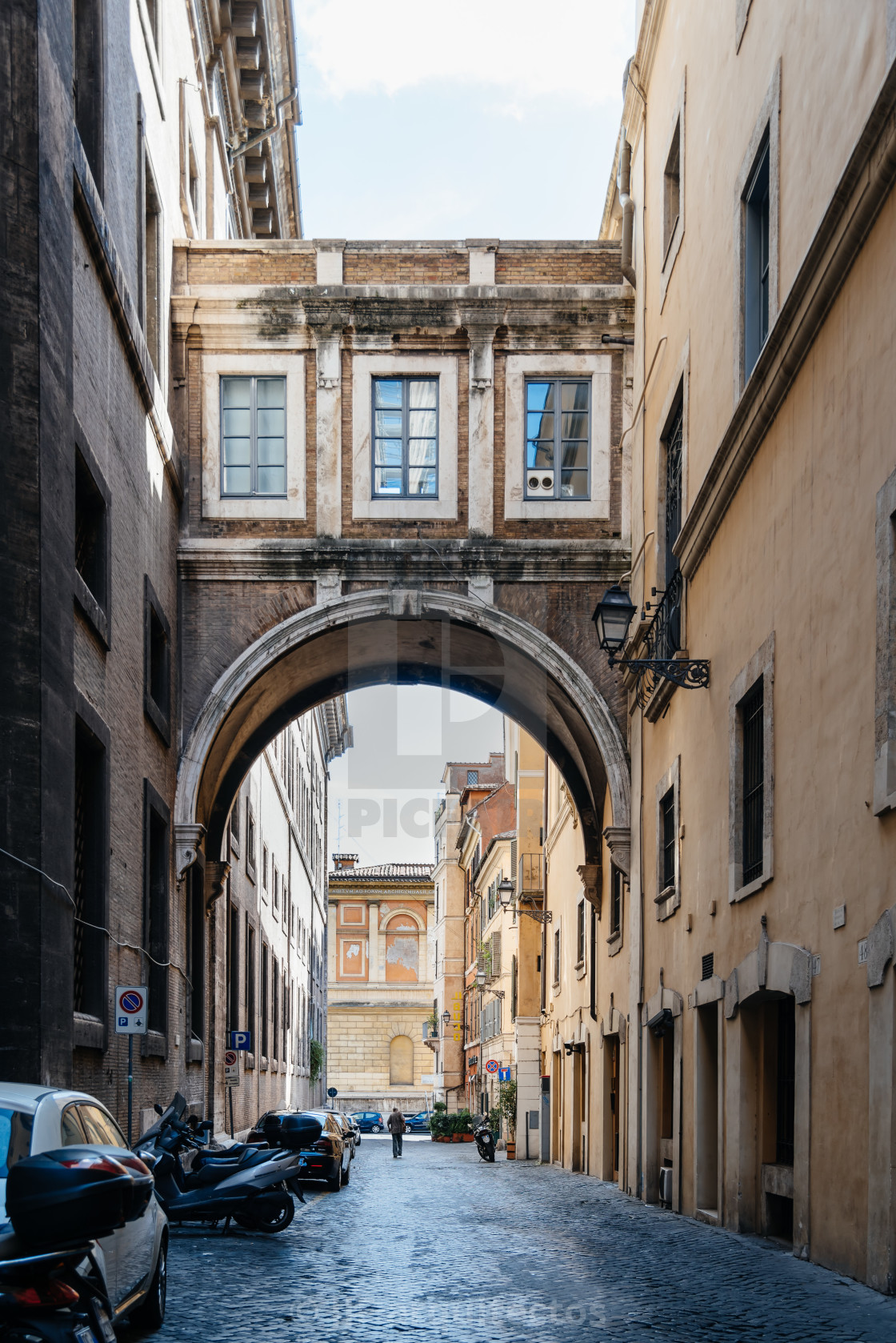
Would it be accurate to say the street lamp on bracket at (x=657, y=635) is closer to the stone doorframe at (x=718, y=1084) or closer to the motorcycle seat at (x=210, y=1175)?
the stone doorframe at (x=718, y=1084)

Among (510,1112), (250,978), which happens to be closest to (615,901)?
(250,978)

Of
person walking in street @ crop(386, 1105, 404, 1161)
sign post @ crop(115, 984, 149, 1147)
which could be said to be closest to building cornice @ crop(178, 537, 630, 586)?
sign post @ crop(115, 984, 149, 1147)

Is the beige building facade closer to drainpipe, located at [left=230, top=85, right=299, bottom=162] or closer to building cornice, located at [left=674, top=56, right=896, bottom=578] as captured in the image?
building cornice, located at [left=674, top=56, right=896, bottom=578]

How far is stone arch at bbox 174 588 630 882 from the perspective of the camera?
21812 mm

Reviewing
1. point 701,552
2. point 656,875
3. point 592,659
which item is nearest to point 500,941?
point 592,659

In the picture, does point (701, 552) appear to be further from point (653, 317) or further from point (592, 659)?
point (592, 659)

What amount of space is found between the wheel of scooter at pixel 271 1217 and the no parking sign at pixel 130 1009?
90.4 inches

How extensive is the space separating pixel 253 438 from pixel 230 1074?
11.5 metres

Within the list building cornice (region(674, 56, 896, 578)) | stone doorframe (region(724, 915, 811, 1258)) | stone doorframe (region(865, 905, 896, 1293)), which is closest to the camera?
stone doorframe (region(865, 905, 896, 1293))

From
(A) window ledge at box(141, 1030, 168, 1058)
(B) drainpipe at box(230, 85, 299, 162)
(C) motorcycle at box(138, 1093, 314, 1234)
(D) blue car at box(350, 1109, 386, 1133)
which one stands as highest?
(B) drainpipe at box(230, 85, 299, 162)

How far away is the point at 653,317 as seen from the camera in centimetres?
Result: 1984

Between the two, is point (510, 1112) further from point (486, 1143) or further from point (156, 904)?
point (156, 904)

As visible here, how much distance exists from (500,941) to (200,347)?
28392 millimetres

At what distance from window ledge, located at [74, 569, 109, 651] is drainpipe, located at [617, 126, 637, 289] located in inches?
386
